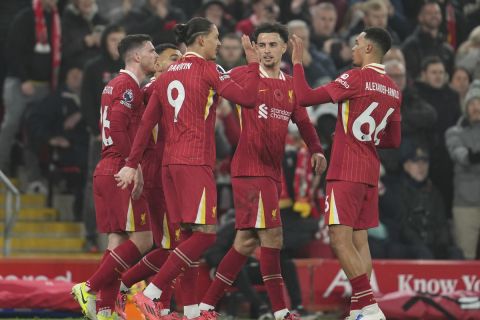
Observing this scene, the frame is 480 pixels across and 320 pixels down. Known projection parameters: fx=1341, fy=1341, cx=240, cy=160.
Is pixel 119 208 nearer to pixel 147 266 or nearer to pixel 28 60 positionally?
pixel 147 266

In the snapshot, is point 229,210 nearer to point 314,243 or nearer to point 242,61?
point 314,243

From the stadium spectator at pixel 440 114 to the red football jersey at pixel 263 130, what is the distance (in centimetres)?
640

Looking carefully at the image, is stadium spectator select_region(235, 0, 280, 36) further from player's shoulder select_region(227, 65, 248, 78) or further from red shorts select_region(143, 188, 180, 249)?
player's shoulder select_region(227, 65, 248, 78)

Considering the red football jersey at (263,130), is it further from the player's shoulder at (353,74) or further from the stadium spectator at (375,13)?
the stadium spectator at (375,13)

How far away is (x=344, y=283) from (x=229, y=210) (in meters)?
1.67

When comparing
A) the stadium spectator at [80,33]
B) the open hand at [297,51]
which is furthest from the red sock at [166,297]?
the stadium spectator at [80,33]

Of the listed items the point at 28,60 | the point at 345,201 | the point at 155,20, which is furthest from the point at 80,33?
the point at 345,201

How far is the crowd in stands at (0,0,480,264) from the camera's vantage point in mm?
17672

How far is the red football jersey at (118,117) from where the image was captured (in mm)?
12977

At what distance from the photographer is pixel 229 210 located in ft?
54.3

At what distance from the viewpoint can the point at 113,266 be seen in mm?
12852

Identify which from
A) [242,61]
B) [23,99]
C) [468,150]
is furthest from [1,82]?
[468,150]

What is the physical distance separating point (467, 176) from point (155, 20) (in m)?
4.81

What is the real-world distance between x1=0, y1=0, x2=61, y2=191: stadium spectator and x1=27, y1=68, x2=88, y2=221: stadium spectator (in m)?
0.26
